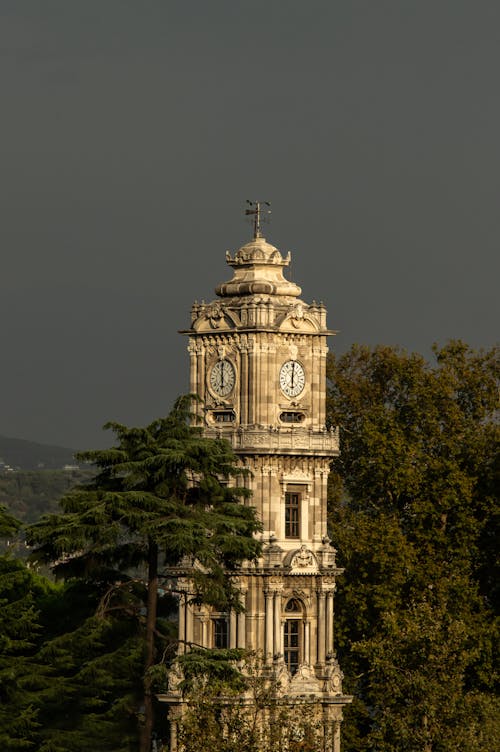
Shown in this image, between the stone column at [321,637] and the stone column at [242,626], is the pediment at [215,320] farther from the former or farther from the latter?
the stone column at [321,637]

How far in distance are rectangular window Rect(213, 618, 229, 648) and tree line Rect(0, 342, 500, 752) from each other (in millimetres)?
1424

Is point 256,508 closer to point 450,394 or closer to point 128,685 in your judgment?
point 128,685

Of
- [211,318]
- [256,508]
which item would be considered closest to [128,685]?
[256,508]

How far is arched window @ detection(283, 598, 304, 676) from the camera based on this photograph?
87750mm

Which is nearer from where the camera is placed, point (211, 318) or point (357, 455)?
point (211, 318)

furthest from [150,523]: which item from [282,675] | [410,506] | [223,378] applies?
[410,506]

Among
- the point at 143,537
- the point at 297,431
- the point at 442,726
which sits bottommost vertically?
the point at 442,726

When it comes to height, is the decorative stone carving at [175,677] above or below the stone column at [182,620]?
below

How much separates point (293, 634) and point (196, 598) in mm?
6588

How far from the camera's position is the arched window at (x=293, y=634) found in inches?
3455

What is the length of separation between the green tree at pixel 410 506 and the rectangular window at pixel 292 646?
6.14ft

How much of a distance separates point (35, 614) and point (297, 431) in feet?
35.7

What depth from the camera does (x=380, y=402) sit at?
4112 inches

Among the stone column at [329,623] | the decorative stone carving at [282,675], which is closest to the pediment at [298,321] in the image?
the stone column at [329,623]
